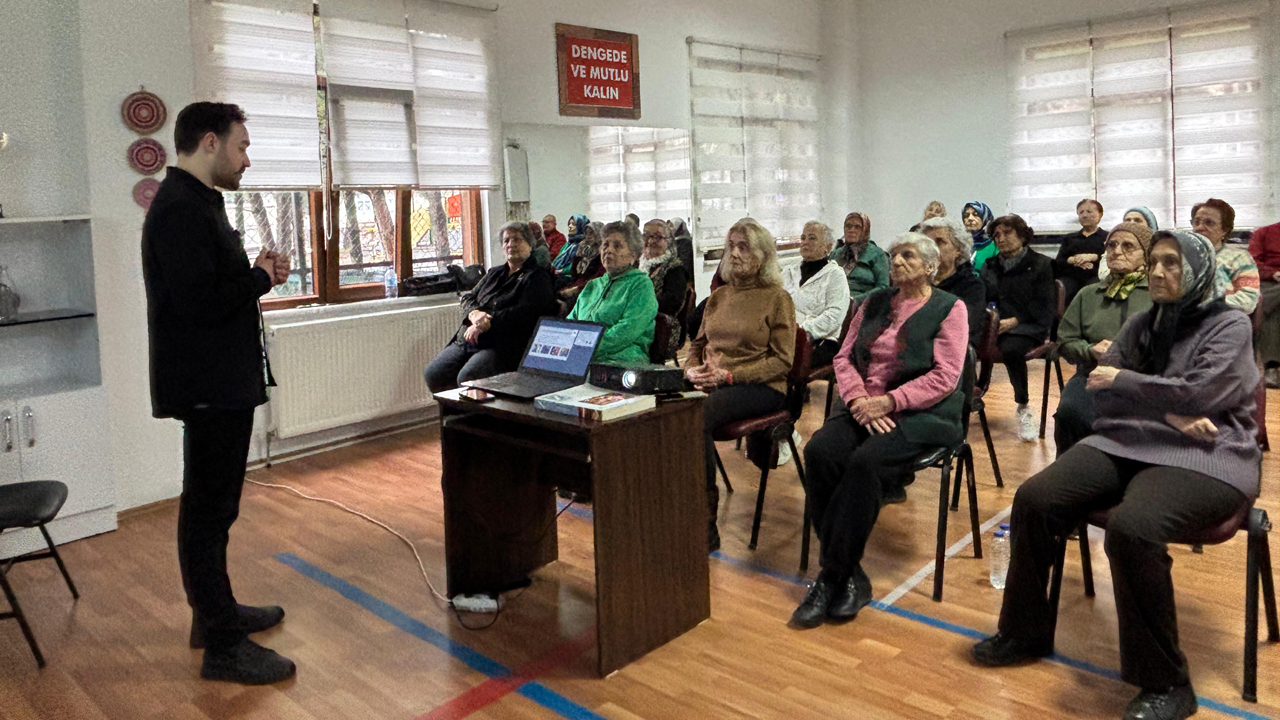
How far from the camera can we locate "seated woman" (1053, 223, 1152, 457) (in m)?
3.74

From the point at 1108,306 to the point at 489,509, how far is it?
259 cm

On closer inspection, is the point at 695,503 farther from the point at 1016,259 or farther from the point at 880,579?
the point at 1016,259

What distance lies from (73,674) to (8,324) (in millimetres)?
1687

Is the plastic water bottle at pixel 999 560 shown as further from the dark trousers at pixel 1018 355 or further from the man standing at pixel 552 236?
the man standing at pixel 552 236

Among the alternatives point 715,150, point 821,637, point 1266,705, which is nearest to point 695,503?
point 821,637

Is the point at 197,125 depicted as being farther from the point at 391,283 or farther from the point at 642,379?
A: the point at 391,283

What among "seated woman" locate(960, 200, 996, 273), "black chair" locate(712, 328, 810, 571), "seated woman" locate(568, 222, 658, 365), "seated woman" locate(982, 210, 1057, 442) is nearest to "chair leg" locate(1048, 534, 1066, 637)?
"black chair" locate(712, 328, 810, 571)

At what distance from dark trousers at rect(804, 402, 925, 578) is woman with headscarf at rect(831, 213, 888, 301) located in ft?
9.26

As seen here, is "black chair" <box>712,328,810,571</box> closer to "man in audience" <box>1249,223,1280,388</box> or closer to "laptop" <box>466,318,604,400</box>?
"laptop" <box>466,318,604,400</box>

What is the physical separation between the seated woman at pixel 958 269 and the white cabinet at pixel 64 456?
3.61m

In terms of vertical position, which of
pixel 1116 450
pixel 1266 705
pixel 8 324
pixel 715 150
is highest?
pixel 715 150

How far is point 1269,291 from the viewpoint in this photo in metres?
6.00

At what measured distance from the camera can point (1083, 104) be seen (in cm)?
768

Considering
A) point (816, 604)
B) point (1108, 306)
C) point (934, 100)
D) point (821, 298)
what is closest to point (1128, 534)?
point (816, 604)
